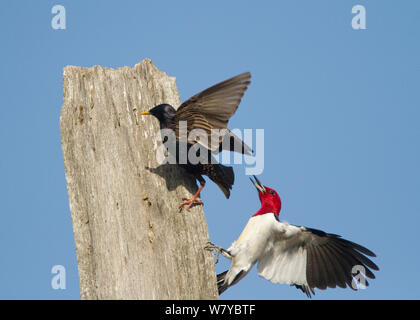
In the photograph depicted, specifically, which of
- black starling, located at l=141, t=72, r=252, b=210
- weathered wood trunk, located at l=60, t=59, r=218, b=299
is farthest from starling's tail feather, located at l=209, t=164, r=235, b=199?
weathered wood trunk, located at l=60, t=59, r=218, b=299

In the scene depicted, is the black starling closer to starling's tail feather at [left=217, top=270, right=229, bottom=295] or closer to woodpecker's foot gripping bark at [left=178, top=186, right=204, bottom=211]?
woodpecker's foot gripping bark at [left=178, top=186, right=204, bottom=211]

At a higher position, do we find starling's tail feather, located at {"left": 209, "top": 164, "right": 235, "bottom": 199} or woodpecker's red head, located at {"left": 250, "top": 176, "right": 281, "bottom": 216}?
starling's tail feather, located at {"left": 209, "top": 164, "right": 235, "bottom": 199}

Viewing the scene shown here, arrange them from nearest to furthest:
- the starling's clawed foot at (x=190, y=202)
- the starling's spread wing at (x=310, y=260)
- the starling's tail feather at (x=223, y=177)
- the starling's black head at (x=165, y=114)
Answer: the starling's clawed foot at (x=190, y=202)
the starling's black head at (x=165, y=114)
the starling's tail feather at (x=223, y=177)
the starling's spread wing at (x=310, y=260)

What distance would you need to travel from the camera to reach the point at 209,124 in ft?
14.0

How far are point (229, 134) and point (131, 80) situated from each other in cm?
118

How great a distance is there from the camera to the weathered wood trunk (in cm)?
412

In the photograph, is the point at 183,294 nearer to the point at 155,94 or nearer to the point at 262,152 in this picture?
the point at 262,152

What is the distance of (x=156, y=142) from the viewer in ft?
15.5

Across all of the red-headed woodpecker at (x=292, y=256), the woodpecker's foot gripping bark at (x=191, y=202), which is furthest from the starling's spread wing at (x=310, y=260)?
the woodpecker's foot gripping bark at (x=191, y=202)

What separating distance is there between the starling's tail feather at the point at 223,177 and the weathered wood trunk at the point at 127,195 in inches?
8.6

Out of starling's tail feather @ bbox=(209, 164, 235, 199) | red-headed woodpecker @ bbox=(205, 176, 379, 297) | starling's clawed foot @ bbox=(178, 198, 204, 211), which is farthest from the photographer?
red-headed woodpecker @ bbox=(205, 176, 379, 297)

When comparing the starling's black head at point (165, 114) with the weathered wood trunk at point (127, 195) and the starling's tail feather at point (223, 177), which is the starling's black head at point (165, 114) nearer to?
the weathered wood trunk at point (127, 195)

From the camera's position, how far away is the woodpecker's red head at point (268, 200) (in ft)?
17.6
